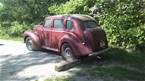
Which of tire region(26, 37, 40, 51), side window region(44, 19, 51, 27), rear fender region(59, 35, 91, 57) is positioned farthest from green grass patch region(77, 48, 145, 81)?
tire region(26, 37, 40, 51)

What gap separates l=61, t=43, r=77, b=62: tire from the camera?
11531 mm

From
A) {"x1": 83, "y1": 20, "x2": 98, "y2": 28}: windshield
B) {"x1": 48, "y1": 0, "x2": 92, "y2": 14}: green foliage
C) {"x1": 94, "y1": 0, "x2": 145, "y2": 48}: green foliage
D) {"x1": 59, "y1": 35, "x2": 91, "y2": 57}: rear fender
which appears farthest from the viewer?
{"x1": 48, "y1": 0, "x2": 92, "y2": 14}: green foliage

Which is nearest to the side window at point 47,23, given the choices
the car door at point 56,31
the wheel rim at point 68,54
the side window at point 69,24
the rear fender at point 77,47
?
the car door at point 56,31

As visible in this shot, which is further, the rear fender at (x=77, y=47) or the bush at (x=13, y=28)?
the bush at (x=13, y=28)

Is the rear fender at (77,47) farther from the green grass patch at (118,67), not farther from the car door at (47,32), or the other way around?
the car door at (47,32)

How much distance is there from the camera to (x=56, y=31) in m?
12.2

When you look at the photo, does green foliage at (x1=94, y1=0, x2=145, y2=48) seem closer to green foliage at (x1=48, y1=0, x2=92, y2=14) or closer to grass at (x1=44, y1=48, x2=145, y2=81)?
grass at (x1=44, y1=48, x2=145, y2=81)

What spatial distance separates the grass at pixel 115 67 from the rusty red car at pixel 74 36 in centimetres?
53

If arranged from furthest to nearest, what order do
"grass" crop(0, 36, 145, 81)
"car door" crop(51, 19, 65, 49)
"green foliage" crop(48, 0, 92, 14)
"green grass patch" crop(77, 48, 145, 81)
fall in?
"green foliage" crop(48, 0, 92, 14), "car door" crop(51, 19, 65, 49), "green grass patch" crop(77, 48, 145, 81), "grass" crop(0, 36, 145, 81)

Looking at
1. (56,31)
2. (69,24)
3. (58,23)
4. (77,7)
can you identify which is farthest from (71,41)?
(77,7)

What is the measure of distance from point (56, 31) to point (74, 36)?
1.19 m

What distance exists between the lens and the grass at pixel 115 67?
9876 millimetres

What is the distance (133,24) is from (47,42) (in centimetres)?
389

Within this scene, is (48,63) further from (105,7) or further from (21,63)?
(105,7)
